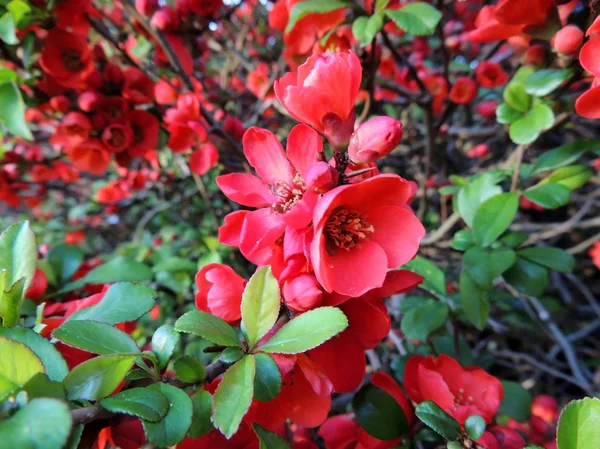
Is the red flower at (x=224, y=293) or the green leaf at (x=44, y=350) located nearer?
the green leaf at (x=44, y=350)

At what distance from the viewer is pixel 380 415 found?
66cm

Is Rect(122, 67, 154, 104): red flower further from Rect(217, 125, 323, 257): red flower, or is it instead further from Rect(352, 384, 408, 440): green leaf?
Rect(352, 384, 408, 440): green leaf

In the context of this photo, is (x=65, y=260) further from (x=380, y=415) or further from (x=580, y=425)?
(x=580, y=425)

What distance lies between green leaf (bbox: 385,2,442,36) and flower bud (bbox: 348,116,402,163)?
36 cm

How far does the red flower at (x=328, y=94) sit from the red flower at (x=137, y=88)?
30.5 inches

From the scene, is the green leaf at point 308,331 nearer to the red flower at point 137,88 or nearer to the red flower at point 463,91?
the red flower at point 137,88

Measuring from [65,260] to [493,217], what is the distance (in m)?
0.95

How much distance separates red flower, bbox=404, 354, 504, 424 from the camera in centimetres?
64

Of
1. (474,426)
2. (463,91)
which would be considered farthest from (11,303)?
(463,91)

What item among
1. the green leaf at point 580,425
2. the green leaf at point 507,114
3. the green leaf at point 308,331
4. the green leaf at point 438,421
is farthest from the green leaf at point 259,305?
the green leaf at point 507,114

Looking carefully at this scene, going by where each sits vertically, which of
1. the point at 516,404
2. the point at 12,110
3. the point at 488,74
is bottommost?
the point at 516,404

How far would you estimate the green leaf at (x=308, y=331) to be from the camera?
0.44 meters

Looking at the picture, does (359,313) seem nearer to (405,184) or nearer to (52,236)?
(405,184)

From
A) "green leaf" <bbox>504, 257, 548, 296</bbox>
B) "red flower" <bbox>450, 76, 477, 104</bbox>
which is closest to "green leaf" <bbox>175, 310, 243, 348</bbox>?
"green leaf" <bbox>504, 257, 548, 296</bbox>
